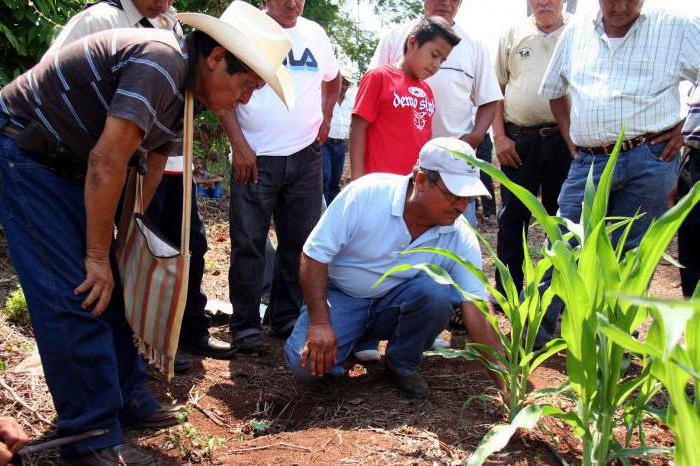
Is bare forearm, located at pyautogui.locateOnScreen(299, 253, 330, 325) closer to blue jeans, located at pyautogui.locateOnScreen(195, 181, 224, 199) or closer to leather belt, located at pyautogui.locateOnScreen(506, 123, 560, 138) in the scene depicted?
leather belt, located at pyautogui.locateOnScreen(506, 123, 560, 138)

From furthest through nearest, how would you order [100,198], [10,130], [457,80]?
[457,80]
[10,130]
[100,198]

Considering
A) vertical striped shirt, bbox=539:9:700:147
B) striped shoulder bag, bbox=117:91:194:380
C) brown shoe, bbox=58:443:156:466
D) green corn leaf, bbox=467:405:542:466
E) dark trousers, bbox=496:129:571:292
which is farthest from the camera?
dark trousers, bbox=496:129:571:292

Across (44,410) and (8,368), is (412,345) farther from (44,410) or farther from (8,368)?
(8,368)

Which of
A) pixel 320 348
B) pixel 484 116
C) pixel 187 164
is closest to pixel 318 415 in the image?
pixel 320 348

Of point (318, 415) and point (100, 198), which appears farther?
point (318, 415)

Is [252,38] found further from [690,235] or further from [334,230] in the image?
[690,235]

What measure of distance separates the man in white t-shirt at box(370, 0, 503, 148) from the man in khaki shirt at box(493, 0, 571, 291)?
1.13 ft

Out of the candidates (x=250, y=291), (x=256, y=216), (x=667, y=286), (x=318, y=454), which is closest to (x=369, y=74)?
(x=256, y=216)

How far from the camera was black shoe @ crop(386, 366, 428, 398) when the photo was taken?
2.94m

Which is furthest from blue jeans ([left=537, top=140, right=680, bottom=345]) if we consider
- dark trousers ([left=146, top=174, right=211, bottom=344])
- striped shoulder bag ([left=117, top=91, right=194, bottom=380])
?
striped shoulder bag ([left=117, top=91, right=194, bottom=380])

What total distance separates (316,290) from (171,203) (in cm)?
98

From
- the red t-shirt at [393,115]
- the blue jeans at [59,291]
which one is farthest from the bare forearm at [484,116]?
the blue jeans at [59,291]

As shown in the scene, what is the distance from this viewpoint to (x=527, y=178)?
14.0ft

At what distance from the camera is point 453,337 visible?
390 cm
